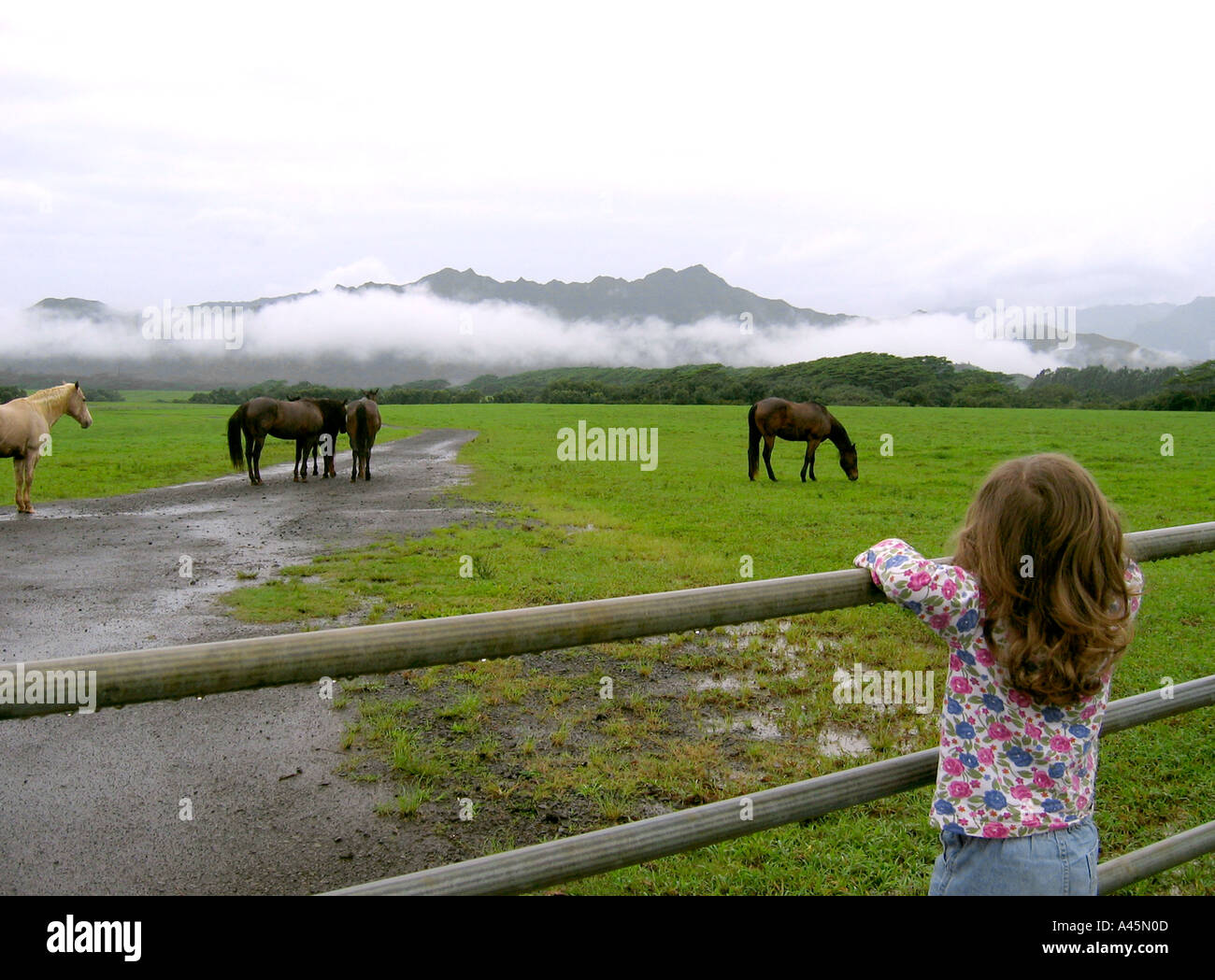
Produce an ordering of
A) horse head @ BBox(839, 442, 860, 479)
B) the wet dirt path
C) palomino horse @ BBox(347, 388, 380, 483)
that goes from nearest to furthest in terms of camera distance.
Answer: the wet dirt path
palomino horse @ BBox(347, 388, 380, 483)
horse head @ BBox(839, 442, 860, 479)

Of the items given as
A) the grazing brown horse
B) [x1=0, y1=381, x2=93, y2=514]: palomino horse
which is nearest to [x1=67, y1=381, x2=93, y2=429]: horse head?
[x1=0, y1=381, x2=93, y2=514]: palomino horse

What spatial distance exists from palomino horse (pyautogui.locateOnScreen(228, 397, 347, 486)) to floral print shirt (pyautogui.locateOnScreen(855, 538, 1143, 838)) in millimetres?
17852

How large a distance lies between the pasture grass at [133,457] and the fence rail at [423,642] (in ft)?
58.1

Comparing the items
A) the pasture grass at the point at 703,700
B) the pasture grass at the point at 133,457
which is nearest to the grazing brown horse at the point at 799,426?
the pasture grass at the point at 703,700

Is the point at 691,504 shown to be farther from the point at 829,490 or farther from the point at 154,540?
→ the point at 154,540

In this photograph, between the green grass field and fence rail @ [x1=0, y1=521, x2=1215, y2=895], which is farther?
the green grass field

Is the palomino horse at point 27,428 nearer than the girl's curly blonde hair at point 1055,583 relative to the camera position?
No

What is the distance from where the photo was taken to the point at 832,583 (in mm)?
1990

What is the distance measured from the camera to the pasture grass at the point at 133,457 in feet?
60.4

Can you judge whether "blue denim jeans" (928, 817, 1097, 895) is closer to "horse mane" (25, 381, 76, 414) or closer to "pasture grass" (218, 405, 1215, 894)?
"pasture grass" (218, 405, 1215, 894)

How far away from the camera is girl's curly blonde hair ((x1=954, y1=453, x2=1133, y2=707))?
1.91 metres

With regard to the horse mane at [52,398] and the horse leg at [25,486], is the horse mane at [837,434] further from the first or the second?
the horse leg at [25,486]

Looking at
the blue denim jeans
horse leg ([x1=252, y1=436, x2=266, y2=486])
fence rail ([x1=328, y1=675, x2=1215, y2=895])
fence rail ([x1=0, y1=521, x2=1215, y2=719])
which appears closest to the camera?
fence rail ([x1=0, y1=521, x2=1215, y2=719])
